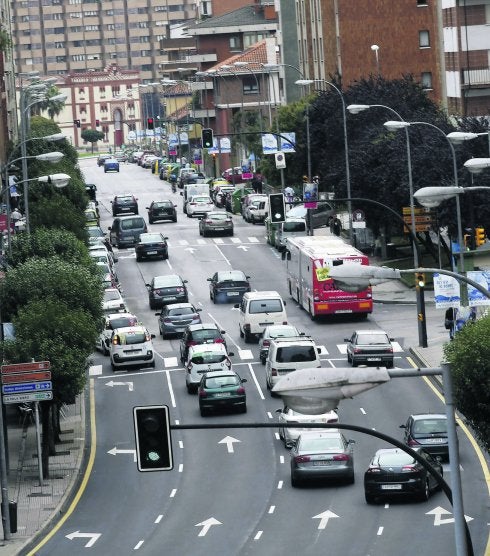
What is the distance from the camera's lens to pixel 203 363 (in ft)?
179

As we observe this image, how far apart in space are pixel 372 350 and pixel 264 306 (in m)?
7.86

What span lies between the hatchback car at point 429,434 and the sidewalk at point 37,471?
8.62 metres

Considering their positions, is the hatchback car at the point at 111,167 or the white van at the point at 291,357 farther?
the hatchback car at the point at 111,167

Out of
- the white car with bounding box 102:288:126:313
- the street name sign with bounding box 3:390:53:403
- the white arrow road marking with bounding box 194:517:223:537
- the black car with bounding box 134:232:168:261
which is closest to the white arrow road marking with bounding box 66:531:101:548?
the white arrow road marking with bounding box 194:517:223:537

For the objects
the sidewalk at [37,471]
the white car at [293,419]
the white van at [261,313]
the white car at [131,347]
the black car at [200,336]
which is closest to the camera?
the sidewalk at [37,471]

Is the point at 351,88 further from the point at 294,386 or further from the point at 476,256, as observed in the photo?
the point at 294,386

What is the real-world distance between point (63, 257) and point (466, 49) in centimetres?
3763

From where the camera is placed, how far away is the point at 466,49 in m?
88.9

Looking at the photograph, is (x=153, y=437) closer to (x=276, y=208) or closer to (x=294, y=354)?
(x=294, y=354)

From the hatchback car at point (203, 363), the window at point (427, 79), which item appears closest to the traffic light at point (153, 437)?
the hatchback car at point (203, 363)

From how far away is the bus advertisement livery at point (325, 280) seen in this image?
64.2m

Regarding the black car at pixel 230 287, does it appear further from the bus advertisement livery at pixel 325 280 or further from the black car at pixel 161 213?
the black car at pixel 161 213

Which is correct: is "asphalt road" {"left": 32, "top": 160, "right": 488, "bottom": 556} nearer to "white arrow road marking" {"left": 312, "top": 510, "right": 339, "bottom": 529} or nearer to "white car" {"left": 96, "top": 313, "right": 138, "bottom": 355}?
"white arrow road marking" {"left": 312, "top": 510, "right": 339, "bottom": 529}

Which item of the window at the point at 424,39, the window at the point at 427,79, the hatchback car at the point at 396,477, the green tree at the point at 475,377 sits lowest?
the hatchback car at the point at 396,477
